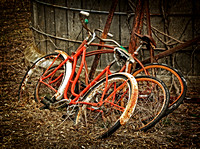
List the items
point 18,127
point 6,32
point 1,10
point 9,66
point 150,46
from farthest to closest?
point 1,10, point 6,32, point 9,66, point 150,46, point 18,127

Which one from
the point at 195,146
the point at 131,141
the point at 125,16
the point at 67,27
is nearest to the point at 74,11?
the point at 67,27

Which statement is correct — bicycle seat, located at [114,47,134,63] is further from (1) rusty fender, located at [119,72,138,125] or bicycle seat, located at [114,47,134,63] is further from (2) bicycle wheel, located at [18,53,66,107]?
(2) bicycle wheel, located at [18,53,66,107]

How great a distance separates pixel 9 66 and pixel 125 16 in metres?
2.62

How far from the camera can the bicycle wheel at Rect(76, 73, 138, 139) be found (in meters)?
2.65

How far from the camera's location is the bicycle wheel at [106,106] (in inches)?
104

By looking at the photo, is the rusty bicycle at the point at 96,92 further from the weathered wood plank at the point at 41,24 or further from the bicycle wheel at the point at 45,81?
the weathered wood plank at the point at 41,24

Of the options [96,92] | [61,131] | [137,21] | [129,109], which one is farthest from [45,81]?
[129,109]

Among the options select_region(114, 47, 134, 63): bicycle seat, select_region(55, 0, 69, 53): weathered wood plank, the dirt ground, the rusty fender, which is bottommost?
the dirt ground

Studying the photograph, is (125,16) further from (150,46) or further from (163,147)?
(163,147)

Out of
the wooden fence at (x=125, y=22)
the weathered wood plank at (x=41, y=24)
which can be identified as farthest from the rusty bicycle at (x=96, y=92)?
the weathered wood plank at (x=41, y=24)

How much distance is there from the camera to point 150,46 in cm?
333

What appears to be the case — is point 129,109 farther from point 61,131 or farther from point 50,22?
point 50,22

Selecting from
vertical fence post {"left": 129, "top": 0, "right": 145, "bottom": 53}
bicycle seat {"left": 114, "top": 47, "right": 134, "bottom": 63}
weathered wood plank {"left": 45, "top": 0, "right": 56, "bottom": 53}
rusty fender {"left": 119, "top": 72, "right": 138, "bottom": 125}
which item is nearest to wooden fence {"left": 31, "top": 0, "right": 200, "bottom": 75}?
weathered wood plank {"left": 45, "top": 0, "right": 56, "bottom": 53}

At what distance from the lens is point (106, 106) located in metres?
3.24
